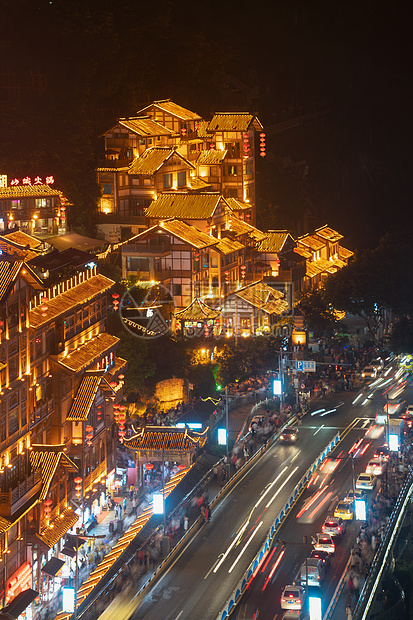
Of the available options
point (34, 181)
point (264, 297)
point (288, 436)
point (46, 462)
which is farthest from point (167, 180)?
point (46, 462)

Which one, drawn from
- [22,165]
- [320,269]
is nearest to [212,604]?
[22,165]

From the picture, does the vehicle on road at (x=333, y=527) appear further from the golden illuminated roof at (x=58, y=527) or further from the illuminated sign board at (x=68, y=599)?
the illuminated sign board at (x=68, y=599)

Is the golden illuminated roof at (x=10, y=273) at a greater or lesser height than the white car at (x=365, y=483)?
greater

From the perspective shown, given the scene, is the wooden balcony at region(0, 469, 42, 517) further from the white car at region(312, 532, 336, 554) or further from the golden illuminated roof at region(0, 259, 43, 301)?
the white car at region(312, 532, 336, 554)

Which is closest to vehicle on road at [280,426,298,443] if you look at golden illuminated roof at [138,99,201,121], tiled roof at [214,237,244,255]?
tiled roof at [214,237,244,255]

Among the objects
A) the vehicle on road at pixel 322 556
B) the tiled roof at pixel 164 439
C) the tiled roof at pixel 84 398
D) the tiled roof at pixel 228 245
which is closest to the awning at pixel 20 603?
the tiled roof at pixel 84 398
